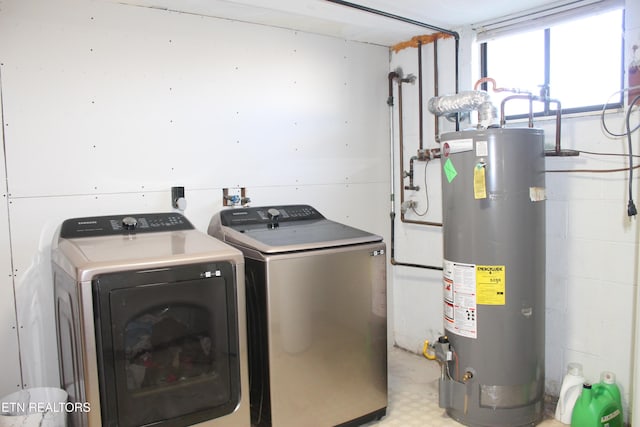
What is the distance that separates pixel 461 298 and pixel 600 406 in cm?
77

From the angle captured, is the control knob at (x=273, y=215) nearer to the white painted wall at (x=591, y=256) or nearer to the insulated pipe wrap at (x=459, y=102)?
the insulated pipe wrap at (x=459, y=102)

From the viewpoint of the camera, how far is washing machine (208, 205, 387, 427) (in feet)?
6.95

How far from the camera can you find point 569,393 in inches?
96.2

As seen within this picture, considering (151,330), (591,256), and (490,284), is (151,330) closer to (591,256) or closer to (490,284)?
(490,284)

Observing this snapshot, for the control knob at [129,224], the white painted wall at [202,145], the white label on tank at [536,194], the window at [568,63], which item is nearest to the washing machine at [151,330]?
the control knob at [129,224]

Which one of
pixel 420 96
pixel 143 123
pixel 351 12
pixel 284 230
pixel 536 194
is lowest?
pixel 284 230

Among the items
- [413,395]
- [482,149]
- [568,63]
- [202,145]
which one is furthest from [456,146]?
[413,395]

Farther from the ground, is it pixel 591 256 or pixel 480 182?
pixel 480 182

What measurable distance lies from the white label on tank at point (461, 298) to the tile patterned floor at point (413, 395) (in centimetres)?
50

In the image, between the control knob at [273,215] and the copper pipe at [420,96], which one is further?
the copper pipe at [420,96]

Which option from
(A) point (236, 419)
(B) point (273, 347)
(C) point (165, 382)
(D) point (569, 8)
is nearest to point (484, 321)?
(B) point (273, 347)

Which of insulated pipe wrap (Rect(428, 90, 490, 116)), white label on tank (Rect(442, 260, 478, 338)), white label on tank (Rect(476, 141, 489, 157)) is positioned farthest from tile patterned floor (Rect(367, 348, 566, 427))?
insulated pipe wrap (Rect(428, 90, 490, 116))

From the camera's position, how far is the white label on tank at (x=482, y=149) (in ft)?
7.41

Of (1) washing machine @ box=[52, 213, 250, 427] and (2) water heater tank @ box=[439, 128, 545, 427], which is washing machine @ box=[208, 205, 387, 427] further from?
(2) water heater tank @ box=[439, 128, 545, 427]
